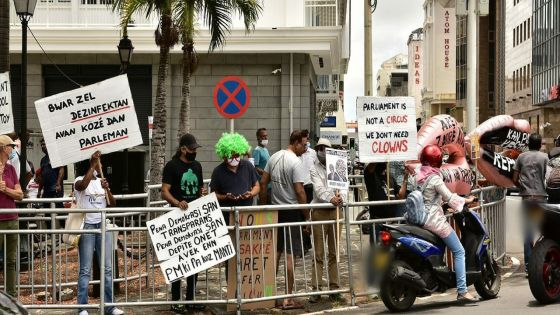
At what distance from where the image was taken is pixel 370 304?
36.0ft

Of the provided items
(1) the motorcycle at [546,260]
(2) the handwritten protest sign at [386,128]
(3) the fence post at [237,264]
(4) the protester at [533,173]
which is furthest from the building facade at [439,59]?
(3) the fence post at [237,264]

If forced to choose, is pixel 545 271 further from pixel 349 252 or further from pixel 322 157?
pixel 322 157

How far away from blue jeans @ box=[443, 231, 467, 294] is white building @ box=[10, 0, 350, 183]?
50.7 feet

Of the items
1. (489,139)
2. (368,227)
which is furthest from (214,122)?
(368,227)

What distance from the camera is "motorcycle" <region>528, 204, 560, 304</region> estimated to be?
10.1 meters

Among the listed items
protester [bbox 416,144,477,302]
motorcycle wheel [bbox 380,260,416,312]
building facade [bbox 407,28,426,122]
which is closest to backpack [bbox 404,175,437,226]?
protester [bbox 416,144,477,302]

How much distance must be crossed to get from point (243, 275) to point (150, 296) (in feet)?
3.74

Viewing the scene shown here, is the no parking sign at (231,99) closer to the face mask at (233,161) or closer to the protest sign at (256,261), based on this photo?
the face mask at (233,161)

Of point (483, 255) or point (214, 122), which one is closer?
point (483, 255)

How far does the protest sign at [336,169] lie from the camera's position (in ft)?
36.0

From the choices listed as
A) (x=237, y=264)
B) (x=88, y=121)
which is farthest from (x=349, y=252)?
(x=88, y=121)

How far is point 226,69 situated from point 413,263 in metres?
16.9

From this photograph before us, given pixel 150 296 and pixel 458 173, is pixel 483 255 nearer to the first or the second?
pixel 458 173

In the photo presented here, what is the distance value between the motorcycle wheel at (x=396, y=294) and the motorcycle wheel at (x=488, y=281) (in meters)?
1.01
